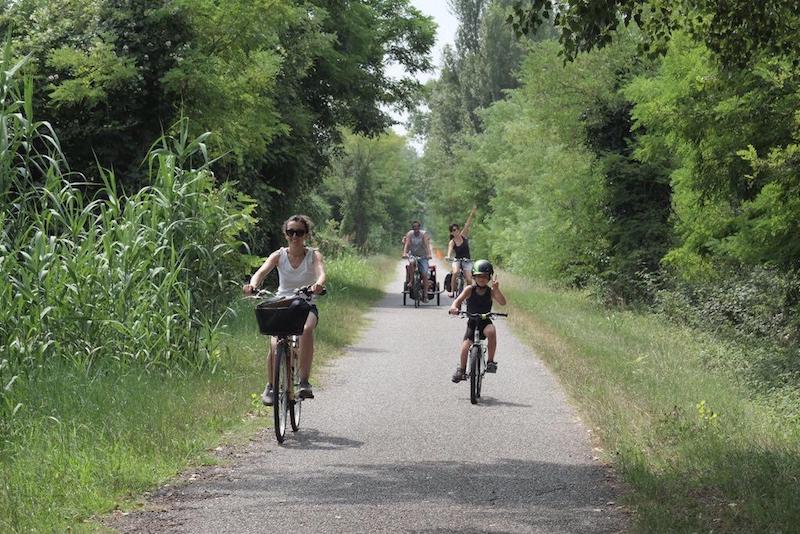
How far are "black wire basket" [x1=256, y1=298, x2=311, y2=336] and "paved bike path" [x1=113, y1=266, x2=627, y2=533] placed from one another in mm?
929

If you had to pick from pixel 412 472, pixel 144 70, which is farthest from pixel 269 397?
pixel 144 70

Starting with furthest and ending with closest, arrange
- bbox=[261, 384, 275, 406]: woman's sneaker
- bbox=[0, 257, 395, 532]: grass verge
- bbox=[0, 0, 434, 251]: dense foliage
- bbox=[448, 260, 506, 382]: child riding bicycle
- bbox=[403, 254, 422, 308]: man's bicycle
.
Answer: bbox=[403, 254, 422, 308]: man's bicycle → bbox=[0, 0, 434, 251]: dense foliage → bbox=[448, 260, 506, 382]: child riding bicycle → bbox=[261, 384, 275, 406]: woman's sneaker → bbox=[0, 257, 395, 532]: grass verge

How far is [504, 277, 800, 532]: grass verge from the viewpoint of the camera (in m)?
6.78

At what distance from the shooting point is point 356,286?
1374 inches

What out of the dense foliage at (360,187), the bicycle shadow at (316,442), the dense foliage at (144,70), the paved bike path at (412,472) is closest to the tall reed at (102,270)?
the paved bike path at (412,472)

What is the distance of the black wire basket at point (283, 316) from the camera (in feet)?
31.6

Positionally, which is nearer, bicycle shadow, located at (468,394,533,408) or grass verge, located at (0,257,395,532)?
grass verge, located at (0,257,395,532)

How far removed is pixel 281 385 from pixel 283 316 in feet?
2.10

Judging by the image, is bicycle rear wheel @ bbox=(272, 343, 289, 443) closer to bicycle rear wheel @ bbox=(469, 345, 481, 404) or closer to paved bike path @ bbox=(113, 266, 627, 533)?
paved bike path @ bbox=(113, 266, 627, 533)

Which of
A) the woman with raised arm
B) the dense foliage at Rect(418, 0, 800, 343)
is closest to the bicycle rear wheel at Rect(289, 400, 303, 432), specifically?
the dense foliage at Rect(418, 0, 800, 343)

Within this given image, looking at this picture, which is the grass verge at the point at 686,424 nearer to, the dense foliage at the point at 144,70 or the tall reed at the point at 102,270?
the tall reed at the point at 102,270

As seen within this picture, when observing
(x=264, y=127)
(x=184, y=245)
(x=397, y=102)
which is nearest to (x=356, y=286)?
(x=397, y=102)

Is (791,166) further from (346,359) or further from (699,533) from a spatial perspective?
(699,533)

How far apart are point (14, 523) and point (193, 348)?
6.10 metres
